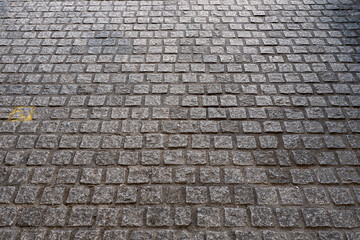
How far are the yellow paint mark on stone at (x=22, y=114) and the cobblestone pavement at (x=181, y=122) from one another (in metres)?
0.02

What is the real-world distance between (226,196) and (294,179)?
84cm

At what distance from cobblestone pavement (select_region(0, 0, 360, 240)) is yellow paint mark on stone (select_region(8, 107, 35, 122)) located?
19mm

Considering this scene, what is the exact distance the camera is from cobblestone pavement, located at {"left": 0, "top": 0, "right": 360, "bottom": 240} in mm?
2947

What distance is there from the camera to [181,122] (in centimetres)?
379

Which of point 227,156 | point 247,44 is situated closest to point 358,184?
point 227,156

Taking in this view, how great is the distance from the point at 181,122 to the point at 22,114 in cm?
223

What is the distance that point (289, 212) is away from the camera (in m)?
2.96

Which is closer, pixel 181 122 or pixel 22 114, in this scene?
pixel 181 122

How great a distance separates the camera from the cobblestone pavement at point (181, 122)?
295cm

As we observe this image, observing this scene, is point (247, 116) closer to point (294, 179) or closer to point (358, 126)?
point (294, 179)

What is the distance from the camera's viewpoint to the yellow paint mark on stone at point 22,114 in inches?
152

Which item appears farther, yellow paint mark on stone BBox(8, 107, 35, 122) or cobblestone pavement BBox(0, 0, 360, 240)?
yellow paint mark on stone BBox(8, 107, 35, 122)

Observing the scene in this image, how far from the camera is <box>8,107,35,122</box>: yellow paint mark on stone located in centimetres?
387

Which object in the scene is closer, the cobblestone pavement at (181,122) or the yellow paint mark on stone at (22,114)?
the cobblestone pavement at (181,122)
